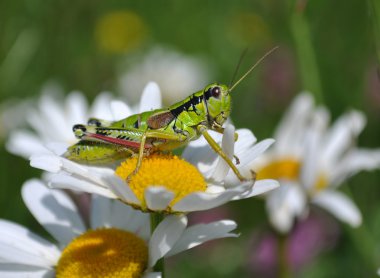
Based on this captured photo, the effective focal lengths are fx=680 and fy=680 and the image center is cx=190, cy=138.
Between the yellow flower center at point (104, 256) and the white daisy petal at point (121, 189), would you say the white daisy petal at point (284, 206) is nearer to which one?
the yellow flower center at point (104, 256)

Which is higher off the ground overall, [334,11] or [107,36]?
[107,36]

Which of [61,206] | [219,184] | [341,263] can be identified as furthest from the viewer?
[341,263]

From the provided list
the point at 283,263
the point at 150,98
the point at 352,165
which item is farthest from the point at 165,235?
the point at 352,165

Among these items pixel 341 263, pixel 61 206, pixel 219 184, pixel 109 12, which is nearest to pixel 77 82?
pixel 109 12

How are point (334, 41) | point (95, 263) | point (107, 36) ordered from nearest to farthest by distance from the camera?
point (95, 263) → point (334, 41) → point (107, 36)

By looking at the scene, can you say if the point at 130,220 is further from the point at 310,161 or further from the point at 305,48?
the point at 305,48

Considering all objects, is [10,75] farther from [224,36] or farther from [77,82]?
[224,36]
